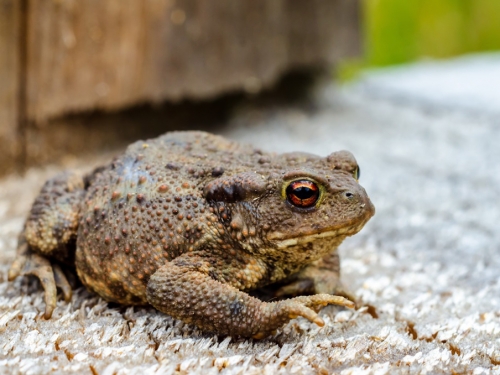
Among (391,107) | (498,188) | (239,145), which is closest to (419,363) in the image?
(239,145)

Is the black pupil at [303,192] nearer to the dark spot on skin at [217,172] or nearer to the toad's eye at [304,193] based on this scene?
the toad's eye at [304,193]

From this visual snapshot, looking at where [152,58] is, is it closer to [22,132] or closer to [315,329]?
[22,132]

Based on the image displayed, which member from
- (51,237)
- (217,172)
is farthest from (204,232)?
(51,237)

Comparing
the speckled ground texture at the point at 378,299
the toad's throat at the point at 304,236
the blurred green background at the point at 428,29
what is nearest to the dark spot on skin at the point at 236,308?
the speckled ground texture at the point at 378,299

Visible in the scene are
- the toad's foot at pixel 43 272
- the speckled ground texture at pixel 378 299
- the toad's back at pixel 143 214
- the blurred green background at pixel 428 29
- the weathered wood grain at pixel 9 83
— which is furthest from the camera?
the blurred green background at pixel 428 29

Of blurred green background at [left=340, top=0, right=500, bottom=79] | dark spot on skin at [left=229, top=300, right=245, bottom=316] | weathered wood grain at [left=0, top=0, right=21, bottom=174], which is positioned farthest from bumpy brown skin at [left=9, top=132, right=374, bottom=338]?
blurred green background at [left=340, top=0, right=500, bottom=79]

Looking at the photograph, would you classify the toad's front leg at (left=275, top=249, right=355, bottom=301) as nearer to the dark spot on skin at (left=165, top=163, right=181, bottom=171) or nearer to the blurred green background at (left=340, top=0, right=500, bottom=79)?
the dark spot on skin at (left=165, top=163, right=181, bottom=171)
